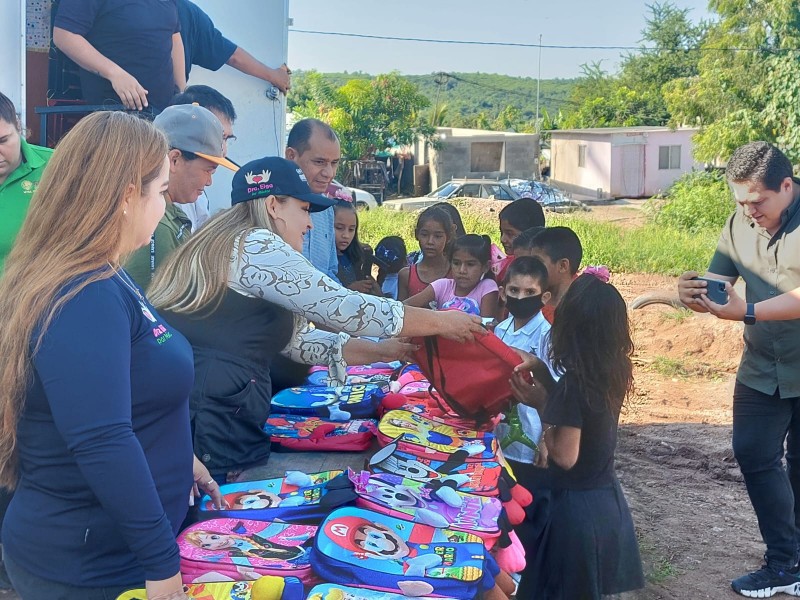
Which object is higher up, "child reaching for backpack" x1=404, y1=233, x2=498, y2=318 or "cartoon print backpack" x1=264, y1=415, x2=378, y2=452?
"child reaching for backpack" x1=404, y1=233, x2=498, y2=318

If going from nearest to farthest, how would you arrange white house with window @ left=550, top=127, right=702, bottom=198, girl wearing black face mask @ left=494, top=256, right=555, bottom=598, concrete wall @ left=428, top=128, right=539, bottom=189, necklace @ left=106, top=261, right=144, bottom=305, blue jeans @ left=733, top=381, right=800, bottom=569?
necklace @ left=106, top=261, right=144, bottom=305, girl wearing black face mask @ left=494, top=256, right=555, bottom=598, blue jeans @ left=733, top=381, right=800, bottom=569, white house with window @ left=550, top=127, right=702, bottom=198, concrete wall @ left=428, top=128, right=539, bottom=189

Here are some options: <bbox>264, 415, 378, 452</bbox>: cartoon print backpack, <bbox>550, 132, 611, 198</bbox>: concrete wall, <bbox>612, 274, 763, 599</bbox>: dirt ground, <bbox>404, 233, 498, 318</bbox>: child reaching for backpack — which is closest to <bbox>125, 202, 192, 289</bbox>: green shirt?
<bbox>264, 415, 378, 452</bbox>: cartoon print backpack

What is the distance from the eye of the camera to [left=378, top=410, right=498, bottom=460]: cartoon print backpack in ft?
10.5

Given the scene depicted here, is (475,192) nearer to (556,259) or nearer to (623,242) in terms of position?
(623,242)

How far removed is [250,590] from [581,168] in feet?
140

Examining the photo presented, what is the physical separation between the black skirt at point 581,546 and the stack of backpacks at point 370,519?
0.35 meters

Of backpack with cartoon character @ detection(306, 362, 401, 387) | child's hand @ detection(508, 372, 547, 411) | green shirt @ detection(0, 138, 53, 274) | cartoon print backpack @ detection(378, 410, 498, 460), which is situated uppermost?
green shirt @ detection(0, 138, 53, 274)

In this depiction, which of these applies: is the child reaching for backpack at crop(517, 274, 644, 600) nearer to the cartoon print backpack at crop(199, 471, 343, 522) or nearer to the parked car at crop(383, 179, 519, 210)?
the cartoon print backpack at crop(199, 471, 343, 522)

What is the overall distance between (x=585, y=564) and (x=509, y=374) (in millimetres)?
760

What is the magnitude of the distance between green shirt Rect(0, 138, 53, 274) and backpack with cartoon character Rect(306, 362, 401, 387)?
133cm

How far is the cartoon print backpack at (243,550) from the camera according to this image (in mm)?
2299

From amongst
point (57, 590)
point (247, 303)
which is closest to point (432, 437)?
point (247, 303)

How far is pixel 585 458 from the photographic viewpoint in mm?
3393

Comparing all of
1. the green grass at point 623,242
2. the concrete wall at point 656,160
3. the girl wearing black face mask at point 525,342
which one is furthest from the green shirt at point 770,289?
the concrete wall at point 656,160
